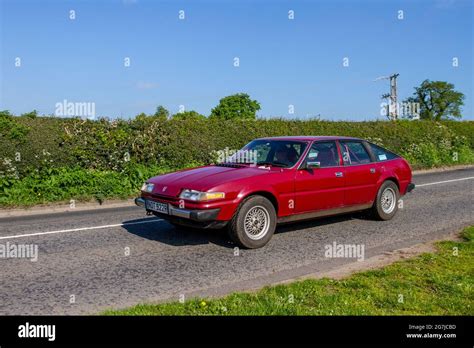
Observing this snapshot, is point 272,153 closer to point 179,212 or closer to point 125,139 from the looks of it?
point 179,212

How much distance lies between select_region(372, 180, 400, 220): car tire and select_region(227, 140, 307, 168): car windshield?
2.08 metres

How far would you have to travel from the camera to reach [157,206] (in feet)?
22.0

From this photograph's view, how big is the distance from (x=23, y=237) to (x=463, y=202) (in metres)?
9.71

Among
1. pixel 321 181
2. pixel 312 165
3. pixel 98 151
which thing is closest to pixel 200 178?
pixel 312 165

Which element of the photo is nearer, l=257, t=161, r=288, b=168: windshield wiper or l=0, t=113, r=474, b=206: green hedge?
l=257, t=161, r=288, b=168: windshield wiper

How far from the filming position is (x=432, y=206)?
33.4ft

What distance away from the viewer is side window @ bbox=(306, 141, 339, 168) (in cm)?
742

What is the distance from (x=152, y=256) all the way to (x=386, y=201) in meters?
4.81

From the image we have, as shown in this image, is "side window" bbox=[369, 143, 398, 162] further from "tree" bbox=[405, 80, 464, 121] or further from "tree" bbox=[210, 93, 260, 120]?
"tree" bbox=[405, 80, 464, 121]

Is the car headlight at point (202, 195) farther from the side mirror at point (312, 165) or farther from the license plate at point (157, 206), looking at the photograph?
the side mirror at point (312, 165)

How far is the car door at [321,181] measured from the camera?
704cm

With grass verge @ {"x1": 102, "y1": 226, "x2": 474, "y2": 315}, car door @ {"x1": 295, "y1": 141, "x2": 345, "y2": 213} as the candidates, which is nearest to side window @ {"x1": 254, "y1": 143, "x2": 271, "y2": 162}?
car door @ {"x1": 295, "y1": 141, "x2": 345, "y2": 213}

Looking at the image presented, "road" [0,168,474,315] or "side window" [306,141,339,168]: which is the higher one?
"side window" [306,141,339,168]

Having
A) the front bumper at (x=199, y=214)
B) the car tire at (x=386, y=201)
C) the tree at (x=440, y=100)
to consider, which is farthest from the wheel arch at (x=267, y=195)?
the tree at (x=440, y=100)
